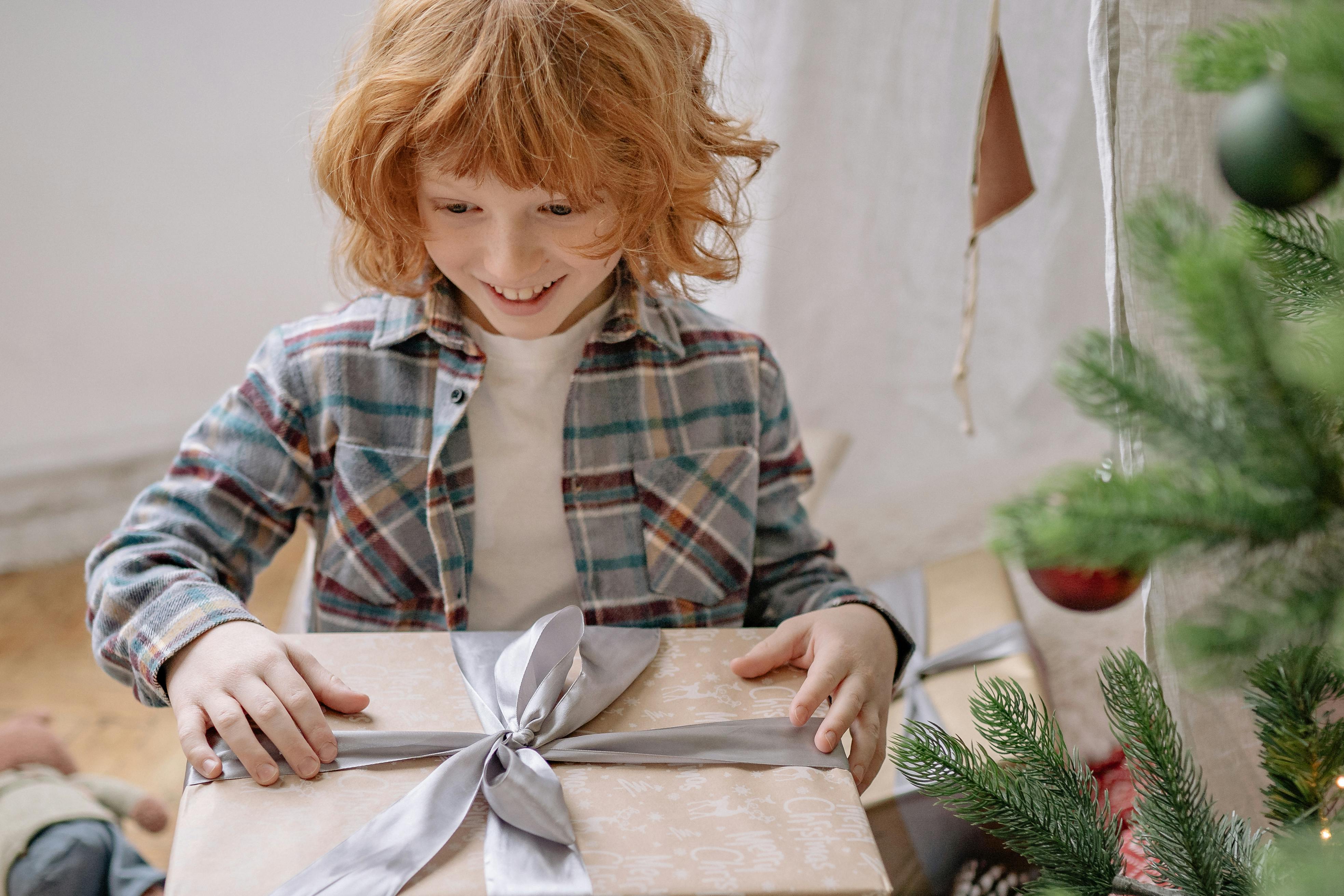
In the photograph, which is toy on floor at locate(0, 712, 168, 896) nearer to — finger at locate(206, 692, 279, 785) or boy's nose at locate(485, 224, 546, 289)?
finger at locate(206, 692, 279, 785)

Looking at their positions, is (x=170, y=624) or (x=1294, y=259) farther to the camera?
(x=170, y=624)

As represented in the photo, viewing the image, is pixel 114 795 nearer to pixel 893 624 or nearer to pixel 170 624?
pixel 170 624

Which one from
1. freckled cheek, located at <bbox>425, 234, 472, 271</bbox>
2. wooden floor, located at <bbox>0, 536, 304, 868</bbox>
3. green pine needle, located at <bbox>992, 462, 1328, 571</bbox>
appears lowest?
wooden floor, located at <bbox>0, 536, 304, 868</bbox>

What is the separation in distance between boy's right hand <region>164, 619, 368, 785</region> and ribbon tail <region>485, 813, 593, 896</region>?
0.11 meters

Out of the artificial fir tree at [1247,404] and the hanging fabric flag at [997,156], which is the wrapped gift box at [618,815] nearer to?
the artificial fir tree at [1247,404]

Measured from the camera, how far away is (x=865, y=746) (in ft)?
2.16

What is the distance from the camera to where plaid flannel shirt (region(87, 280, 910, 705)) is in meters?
0.76

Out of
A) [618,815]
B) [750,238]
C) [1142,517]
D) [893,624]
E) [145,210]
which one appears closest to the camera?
[1142,517]

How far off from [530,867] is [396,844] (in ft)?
0.21

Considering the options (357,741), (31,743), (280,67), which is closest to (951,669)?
(357,741)

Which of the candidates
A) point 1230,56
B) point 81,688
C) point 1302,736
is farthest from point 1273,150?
point 81,688

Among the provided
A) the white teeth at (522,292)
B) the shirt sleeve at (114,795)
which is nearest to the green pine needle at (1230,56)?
the white teeth at (522,292)

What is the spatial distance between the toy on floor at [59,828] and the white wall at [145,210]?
23.3 inches

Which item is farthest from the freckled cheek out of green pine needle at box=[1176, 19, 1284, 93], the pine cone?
the pine cone
